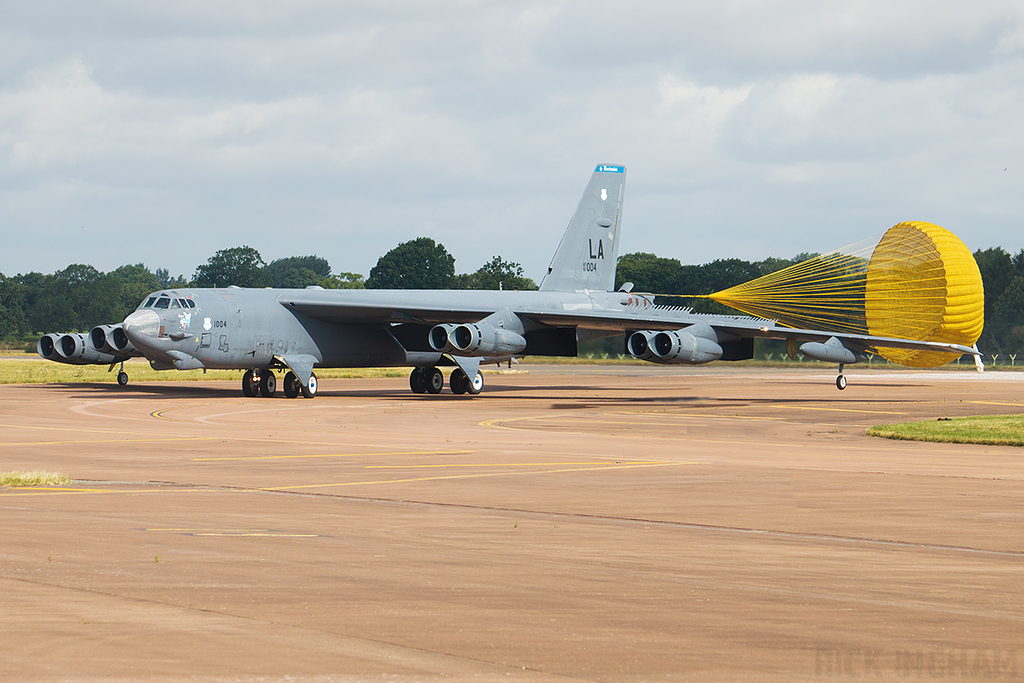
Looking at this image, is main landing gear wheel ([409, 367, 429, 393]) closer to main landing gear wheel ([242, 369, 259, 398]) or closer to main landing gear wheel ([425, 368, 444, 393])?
main landing gear wheel ([425, 368, 444, 393])

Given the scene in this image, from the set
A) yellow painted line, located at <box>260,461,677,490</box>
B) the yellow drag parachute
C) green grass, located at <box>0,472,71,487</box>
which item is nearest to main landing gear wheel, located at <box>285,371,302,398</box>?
the yellow drag parachute

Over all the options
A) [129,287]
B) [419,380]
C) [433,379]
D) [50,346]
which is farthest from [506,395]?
[129,287]

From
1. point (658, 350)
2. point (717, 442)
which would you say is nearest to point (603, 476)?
point (717, 442)

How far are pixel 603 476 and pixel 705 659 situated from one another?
9.79 metres

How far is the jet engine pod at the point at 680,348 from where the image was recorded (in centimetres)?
3572

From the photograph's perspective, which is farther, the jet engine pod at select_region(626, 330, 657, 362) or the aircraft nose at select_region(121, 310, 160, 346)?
the jet engine pod at select_region(626, 330, 657, 362)

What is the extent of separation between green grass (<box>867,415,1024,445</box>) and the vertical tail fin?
21.9 metres

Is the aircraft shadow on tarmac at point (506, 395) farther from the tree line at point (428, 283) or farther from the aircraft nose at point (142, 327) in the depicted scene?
the tree line at point (428, 283)

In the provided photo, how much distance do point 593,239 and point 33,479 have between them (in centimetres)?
3443

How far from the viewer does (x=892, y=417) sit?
29594 mm

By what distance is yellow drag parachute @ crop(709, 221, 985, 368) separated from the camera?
39219 mm

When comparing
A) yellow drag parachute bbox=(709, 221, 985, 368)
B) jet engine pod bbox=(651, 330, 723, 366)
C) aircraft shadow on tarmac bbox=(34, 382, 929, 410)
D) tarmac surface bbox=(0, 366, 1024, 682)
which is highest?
yellow drag parachute bbox=(709, 221, 985, 368)

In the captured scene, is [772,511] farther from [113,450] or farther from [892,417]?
[892,417]

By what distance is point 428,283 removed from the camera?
136 meters
